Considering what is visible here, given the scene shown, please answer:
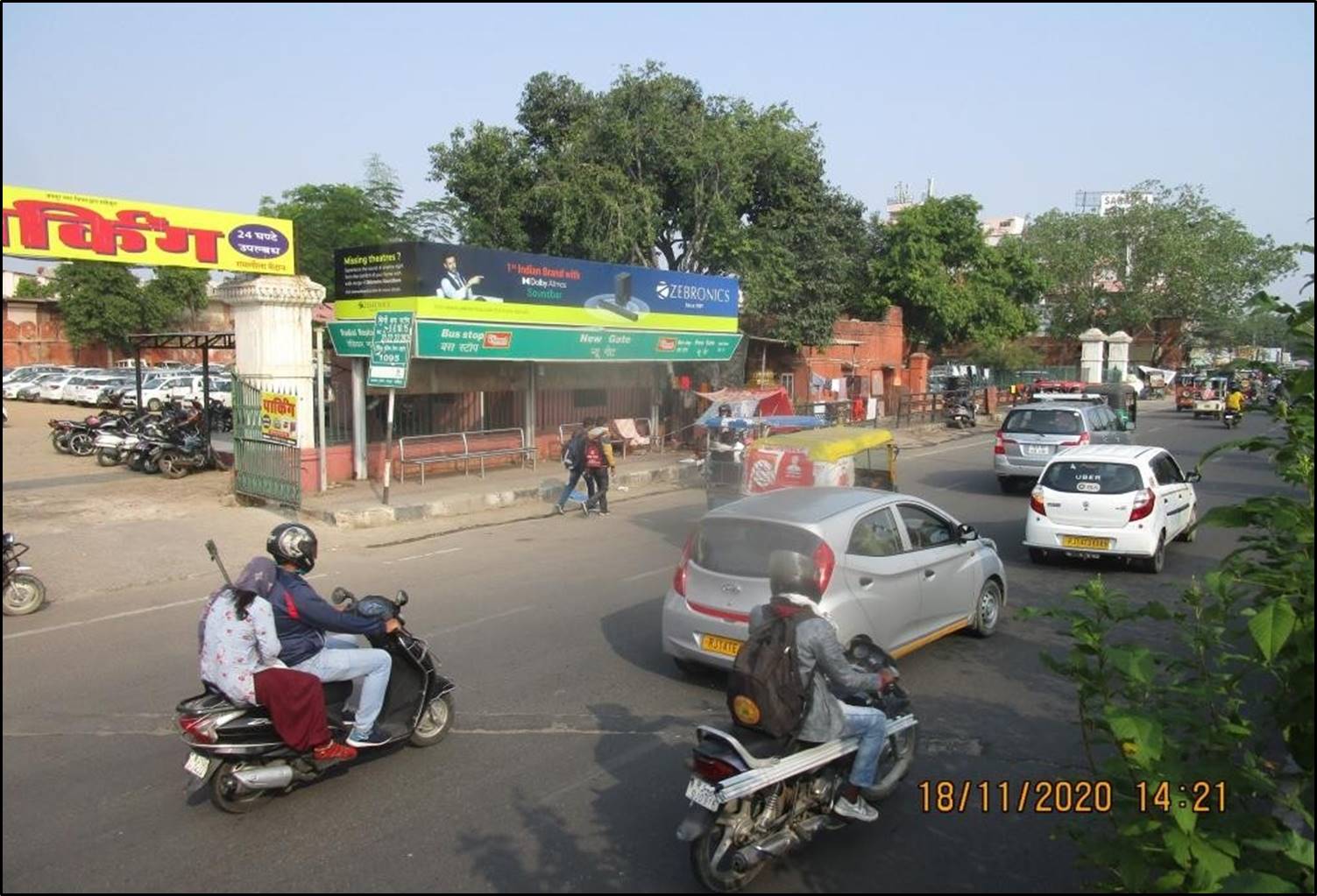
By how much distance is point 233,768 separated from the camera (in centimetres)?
503

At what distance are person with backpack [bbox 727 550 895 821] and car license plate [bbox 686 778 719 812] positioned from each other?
0.37m

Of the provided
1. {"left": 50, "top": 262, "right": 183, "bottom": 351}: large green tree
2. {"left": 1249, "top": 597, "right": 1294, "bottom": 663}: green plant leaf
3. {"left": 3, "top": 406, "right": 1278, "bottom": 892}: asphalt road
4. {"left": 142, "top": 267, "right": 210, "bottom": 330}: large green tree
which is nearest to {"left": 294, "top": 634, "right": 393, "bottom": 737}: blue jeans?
{"left": 3, "top": 406, "right": 1278, "bottom": 892}: asphalt road

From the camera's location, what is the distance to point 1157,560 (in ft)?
37.2

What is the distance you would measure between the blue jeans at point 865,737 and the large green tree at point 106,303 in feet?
152

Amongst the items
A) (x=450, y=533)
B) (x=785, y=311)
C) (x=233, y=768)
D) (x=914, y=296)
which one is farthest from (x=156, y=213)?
(x=914, y=296)

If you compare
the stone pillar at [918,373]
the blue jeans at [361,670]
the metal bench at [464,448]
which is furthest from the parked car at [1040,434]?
the stone pillar at [918,373]

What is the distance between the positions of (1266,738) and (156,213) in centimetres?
1552

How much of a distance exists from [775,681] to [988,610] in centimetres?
484

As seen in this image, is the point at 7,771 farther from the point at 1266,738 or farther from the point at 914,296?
the point at 914,296

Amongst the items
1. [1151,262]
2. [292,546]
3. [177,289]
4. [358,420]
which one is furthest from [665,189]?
[1151,262]

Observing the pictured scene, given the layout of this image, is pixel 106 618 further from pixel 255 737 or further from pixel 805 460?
pixel 805 460

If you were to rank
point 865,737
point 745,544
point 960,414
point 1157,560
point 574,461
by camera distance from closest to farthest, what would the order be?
point 865,737
point 745,544
point 1157,560
point 574,461
point 960,414

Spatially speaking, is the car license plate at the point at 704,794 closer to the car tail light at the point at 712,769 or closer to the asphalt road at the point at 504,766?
the car tail light at the point at 712,769

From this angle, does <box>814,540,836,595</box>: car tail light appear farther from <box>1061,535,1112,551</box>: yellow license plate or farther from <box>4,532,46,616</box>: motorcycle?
<box>4,532,46,616</box>: motorcycle
